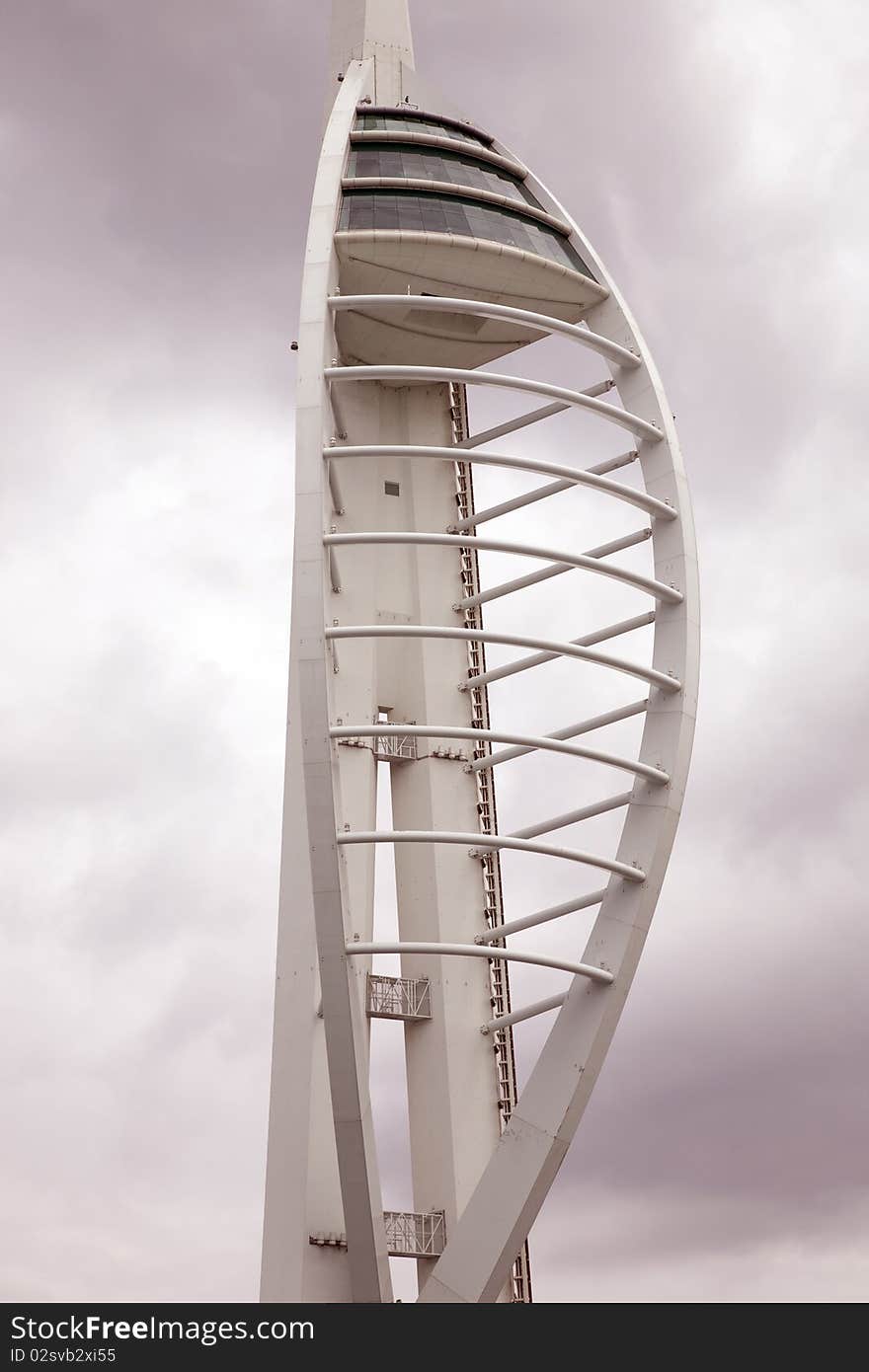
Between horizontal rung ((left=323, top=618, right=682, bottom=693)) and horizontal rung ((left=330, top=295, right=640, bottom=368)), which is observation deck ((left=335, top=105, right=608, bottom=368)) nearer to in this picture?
horizontal rung ((left=330, top=295, right=640, bottom=368))

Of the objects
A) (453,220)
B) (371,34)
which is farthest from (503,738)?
(371,34)

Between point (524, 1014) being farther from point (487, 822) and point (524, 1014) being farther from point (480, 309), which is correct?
point (480, 309)

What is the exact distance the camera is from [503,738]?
135 feet

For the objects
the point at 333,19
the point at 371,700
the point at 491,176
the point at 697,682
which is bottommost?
the point at 697,682

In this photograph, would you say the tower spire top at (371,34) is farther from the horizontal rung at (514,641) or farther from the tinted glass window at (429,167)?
the horizontal rung at (514,641)

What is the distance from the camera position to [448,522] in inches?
2115

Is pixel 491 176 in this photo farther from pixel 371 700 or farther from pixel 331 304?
pixel 371 700

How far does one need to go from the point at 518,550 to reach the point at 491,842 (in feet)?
21.5

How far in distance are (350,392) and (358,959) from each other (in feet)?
53.4

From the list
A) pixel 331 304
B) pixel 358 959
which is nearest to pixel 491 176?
Result: pixel 331 304

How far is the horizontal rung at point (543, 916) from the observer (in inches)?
1716

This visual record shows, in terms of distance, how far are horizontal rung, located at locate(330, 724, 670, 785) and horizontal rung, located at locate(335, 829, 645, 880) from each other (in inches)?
81.8

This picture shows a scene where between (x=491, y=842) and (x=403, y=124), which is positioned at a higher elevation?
(x=403, y=124)

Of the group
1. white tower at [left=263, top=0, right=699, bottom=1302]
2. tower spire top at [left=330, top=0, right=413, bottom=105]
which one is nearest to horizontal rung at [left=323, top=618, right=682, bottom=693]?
white tower at [left=263, top=0, right=699, bottom=1302]
